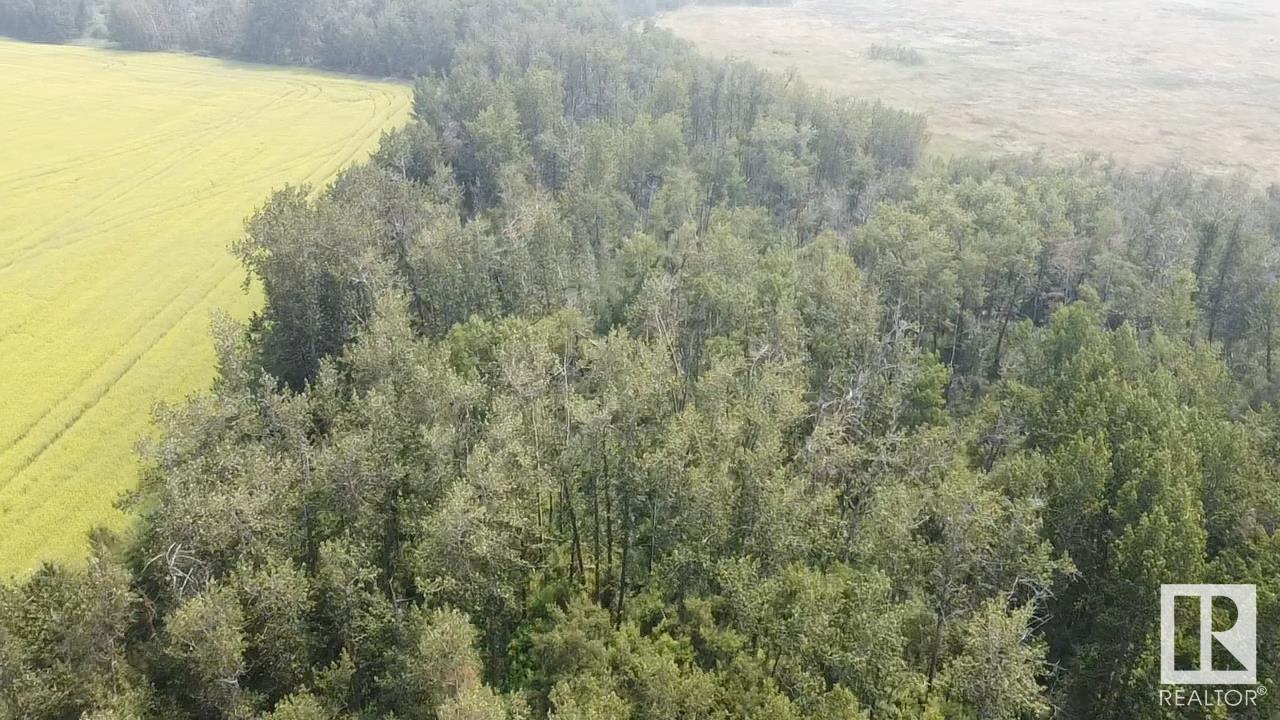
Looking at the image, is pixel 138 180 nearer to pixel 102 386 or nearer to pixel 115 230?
pixel 115 230

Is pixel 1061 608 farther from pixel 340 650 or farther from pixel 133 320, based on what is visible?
pixel 133 320

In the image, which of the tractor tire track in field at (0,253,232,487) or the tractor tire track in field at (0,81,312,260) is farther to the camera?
the tractor tire track in field at (0,81,312,260)

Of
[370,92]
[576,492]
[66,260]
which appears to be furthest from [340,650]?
[370,92]

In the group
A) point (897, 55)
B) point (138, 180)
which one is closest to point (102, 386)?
point (138, 180)

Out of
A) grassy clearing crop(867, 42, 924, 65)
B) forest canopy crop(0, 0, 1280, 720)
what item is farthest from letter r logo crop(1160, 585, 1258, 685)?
grassy clearing crop(867, 42, 924, 65)

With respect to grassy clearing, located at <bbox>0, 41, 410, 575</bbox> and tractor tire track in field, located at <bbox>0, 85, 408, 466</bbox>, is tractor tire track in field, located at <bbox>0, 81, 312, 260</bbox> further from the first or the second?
tractor tire track in field, located at <bbox>0, 85, 408, 466</bbox>
